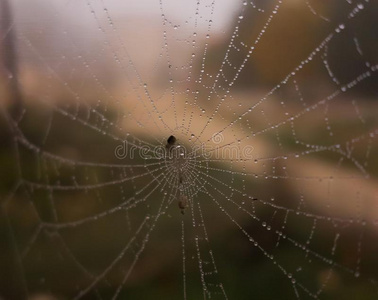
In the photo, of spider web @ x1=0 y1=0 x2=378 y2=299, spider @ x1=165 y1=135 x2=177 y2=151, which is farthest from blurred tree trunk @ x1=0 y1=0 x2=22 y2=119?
spider @ x1=165 y1=135 x2=177 y2=151

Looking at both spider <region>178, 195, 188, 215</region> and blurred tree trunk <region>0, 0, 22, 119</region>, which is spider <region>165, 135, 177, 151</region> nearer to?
spider <region>178, 195, 188, 215</region>

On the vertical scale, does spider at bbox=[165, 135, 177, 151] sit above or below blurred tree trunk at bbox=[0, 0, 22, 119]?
below

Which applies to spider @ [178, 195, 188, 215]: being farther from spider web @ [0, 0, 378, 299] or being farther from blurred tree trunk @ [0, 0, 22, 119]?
blurred tree trunk @ [0, 0, 22, 119]

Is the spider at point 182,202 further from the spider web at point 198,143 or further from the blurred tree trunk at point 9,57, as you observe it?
the blurred tree trunk at point 9,57

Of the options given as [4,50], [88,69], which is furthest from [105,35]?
[4,50]

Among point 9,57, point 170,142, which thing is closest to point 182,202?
point 170,142

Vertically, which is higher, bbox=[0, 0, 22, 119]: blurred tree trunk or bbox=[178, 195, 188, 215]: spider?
A: bbox=[0, 0, 22, 119]: blurred tree trunk

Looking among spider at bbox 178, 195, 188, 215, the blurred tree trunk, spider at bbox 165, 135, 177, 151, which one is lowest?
spider at bbox 178, 195, 188, 215

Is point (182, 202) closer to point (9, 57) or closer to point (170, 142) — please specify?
point (170, 142)
